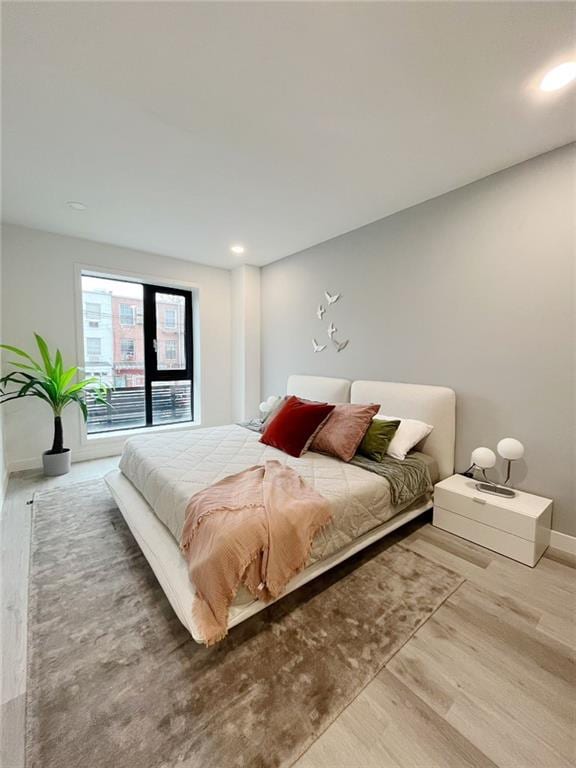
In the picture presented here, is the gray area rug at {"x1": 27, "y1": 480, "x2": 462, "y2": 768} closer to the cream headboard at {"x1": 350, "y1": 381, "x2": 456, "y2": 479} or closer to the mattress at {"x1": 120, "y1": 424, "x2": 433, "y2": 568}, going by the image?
the mattress at {"x1": 120, "y1": 424, "x2": 433, "y2": 568}

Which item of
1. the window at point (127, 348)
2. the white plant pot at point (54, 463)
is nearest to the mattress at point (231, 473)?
the white plant pot at point (54, 463)

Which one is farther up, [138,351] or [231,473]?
[138,351]

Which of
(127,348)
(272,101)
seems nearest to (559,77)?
(272,101)

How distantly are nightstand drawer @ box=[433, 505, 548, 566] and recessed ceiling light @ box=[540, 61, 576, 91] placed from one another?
96.9 inches

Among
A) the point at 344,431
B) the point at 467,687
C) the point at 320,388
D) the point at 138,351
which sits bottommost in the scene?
the point at 467,687

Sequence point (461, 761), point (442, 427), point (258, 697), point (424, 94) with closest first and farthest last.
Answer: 1. point (461, 761)
2. point (258, 697)
3. point (424, 94)
4. point (442, 427)

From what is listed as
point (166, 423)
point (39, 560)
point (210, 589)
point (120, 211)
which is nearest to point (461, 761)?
point (210, 589)

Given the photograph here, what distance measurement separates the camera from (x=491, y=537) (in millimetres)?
2031

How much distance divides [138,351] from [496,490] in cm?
436

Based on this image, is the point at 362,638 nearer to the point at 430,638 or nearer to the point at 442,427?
the point at 430,638

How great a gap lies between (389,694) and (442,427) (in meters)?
1.80

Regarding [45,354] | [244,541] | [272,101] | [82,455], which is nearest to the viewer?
[244,541]

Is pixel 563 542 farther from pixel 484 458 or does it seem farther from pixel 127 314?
pixel 127 314

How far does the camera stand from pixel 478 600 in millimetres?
1634
